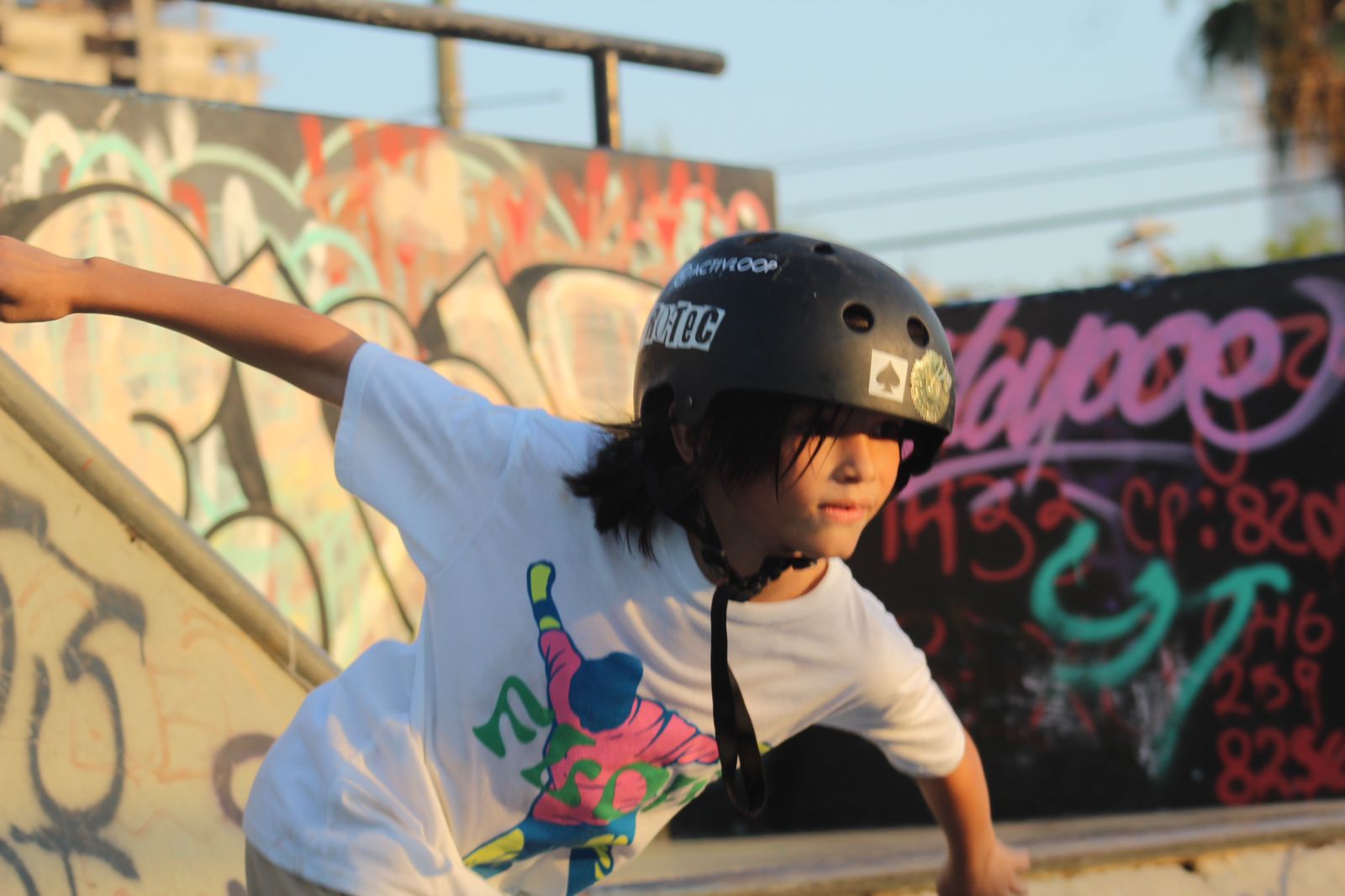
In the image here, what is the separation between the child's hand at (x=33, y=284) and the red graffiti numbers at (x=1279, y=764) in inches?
248

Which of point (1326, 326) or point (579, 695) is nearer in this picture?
point (579, 695)

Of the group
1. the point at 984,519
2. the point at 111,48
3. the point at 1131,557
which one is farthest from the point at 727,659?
the point at 111,48

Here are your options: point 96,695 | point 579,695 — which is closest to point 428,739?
point 579,695

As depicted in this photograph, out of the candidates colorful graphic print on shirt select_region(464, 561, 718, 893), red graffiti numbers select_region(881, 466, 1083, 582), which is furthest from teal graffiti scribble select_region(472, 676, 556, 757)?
red graffiti numbers select_region(881, 466, 1083, 582)

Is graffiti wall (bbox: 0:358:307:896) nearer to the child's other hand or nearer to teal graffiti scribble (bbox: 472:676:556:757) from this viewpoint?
teal graffiti scribble (bbox: 472:676:556:757)

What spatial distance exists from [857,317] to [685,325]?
0.27m

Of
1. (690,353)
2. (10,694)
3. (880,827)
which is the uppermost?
(690,353)

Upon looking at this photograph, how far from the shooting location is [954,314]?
7473 mm

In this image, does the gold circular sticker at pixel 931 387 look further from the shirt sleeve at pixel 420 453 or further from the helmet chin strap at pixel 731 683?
the shirt sleeve at pixel 420 453

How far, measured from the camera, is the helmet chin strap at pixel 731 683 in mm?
2283

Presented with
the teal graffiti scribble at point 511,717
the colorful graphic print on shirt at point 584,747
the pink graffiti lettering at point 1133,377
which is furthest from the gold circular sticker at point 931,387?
the pink graffiti lettering at point 1133,377

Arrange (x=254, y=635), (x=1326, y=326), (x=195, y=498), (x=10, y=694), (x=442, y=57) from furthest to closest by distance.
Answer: (x=442, y=57) → (x=1326, y=326) → (x=195, y=498) → (x=254, y=635) → (x=10, y=694)

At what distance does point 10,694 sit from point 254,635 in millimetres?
549

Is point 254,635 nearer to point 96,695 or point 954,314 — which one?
point 96,695
